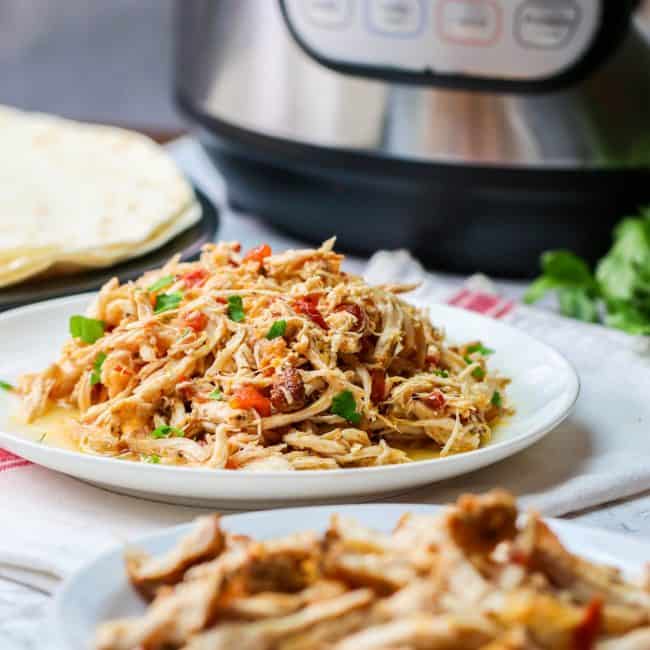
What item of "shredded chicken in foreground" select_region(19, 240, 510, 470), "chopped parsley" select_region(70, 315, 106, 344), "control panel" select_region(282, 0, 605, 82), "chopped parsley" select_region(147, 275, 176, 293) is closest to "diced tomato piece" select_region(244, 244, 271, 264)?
"shredded chicken in foreground" select_region(19, 240, 510, 470)

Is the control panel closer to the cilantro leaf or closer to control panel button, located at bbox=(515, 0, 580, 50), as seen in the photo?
control panel button, located at bbox=(515, 0, 580, 50)

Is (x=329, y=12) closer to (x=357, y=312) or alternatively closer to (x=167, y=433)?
(x=357, y=312)

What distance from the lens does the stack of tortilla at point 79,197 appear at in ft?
6.98

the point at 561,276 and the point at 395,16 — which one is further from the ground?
the point at 395,16

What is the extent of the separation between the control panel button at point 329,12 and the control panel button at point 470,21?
18 centimetres

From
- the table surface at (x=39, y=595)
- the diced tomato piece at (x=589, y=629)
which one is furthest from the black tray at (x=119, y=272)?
the diced tomato piece at (x=589, y=629)

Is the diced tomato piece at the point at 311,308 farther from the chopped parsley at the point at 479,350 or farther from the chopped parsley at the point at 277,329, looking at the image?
the chopped parsley at the point at 479,350

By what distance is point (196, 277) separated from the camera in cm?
171

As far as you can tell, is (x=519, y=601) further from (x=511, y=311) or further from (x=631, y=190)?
(x=631, y=190)

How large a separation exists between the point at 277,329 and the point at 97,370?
0.25 meters

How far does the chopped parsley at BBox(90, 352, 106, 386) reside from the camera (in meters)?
1.60

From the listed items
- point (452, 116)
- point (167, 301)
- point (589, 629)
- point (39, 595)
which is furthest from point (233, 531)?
point (452, 116)

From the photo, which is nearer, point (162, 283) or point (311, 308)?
point (311, 308)

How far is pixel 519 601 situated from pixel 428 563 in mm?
89
